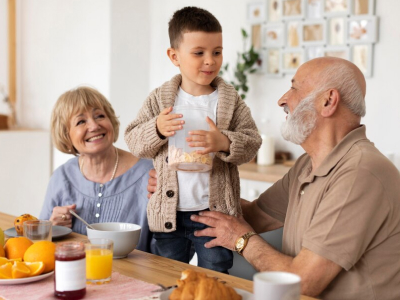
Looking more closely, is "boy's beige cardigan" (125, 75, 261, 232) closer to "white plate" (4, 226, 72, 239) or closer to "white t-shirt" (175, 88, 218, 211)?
"white t-shirt" (175, 88, 218, 211)

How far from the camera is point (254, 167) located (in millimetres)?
3629

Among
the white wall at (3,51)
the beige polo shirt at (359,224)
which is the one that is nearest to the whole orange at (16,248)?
the beige polo shirt at (359,224)

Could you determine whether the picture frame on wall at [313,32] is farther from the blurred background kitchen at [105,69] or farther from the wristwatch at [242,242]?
the wristwatch at [242,242]

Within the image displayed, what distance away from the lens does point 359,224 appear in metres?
1.56

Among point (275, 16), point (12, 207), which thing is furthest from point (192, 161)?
point (12, 207)

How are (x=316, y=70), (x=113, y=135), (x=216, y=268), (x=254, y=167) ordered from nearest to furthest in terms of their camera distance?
(x=316, y=70), (x=216, y=268), (x=113, y=135), (x=254, y=167)

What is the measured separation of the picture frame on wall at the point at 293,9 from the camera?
365 cm

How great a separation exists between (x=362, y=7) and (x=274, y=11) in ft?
2.01

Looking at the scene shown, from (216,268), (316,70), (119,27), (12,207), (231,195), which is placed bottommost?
(12,207)

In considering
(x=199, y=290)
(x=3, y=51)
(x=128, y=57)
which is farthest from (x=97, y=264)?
(x=3, y=51)

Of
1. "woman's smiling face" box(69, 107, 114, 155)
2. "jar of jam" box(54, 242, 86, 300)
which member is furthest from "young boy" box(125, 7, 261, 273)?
"jar of jam" box(54, 242, 86, 300)

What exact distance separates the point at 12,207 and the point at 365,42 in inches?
115

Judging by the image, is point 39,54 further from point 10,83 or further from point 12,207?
point 12,207

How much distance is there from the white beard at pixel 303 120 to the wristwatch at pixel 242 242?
1.11 ft
